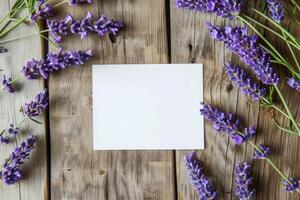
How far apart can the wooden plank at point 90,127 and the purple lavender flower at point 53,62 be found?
3 cm

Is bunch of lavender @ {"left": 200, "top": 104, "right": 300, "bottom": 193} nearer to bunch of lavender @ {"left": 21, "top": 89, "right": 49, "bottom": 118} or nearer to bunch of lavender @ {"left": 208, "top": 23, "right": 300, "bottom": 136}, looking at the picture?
bunch of lavender @ {"left": 208, "top": 23, "right": 300, "bottom": 136}

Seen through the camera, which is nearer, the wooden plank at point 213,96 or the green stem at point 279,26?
the green stem at point 279,26

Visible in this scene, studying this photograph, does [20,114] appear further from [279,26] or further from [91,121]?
[279,26]

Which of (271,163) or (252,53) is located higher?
(252,53)

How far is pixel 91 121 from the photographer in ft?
3.30

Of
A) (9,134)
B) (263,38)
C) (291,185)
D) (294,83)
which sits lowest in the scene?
(291,185)

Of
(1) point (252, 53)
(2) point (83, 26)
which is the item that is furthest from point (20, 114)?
(1) point (252, 53)

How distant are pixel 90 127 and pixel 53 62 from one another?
174mm

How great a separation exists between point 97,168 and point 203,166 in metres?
0.25

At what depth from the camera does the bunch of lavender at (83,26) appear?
0.97 m

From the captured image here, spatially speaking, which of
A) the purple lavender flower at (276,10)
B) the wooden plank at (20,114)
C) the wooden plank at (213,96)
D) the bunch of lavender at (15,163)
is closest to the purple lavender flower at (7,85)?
the wooden plank at (20,114)

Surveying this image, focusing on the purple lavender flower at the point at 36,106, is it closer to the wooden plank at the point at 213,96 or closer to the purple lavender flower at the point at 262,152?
the wooden plank at the point at 213,96

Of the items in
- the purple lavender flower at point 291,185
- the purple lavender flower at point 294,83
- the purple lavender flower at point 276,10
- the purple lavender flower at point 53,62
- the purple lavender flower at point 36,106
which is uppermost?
the purple lavender flower at point 276,10

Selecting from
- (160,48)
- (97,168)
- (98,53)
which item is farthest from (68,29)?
(97,168)
